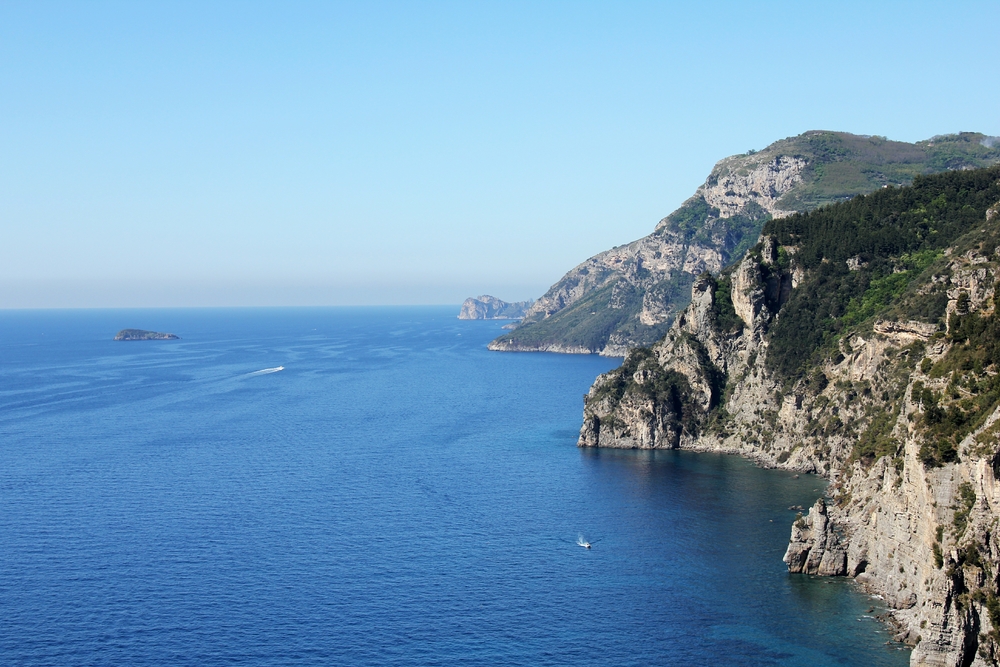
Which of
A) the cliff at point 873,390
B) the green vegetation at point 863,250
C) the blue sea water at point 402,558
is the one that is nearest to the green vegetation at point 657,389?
the cliff at point 873,390

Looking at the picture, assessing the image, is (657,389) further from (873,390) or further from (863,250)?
(863,250)

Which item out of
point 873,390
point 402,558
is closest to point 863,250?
point 873,390

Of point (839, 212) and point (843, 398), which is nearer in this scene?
point (843, 398)

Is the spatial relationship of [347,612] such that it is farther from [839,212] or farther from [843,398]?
[839,212]

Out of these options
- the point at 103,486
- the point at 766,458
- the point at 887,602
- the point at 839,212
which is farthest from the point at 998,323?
the point at 103,486

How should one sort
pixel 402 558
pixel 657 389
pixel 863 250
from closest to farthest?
pixel 402 558
pixel 863 250
pixel 657 389

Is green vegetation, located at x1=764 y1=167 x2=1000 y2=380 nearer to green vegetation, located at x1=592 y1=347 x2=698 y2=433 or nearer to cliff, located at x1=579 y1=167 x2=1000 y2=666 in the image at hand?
cliff, located at x1=579 y1=167 x2=1000 y2=666
